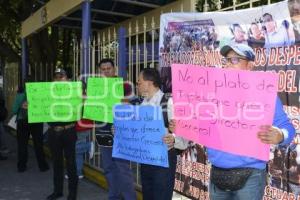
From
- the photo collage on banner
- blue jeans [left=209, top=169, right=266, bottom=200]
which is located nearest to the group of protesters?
blue jeans [left=209, top=169, right=266, bottom=200]

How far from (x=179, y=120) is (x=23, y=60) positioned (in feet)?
32.6

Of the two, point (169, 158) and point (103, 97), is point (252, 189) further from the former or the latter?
point (103, 97)

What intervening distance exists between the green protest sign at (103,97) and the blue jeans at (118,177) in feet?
A: 1.35

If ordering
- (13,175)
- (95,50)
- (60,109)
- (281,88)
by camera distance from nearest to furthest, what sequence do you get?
(281,88) → (60,109) → (95,50) → (13,175)

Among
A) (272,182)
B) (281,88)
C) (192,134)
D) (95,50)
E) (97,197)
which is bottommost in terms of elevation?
(97,197)

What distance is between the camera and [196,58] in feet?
16.2

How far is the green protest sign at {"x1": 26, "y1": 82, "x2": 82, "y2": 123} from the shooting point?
5785 millimetres

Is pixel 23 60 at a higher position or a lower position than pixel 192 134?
higher

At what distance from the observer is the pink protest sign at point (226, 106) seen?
282cm

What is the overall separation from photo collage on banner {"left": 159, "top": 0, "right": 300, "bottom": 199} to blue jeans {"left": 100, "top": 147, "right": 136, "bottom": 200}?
63 cm

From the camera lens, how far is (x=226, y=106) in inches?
119

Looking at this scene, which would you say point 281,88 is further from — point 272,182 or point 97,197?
point 97,197

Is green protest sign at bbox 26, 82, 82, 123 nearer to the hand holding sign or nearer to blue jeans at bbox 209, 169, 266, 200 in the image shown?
the hand holding sign

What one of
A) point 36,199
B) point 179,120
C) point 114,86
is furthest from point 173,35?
A: point 36,199
